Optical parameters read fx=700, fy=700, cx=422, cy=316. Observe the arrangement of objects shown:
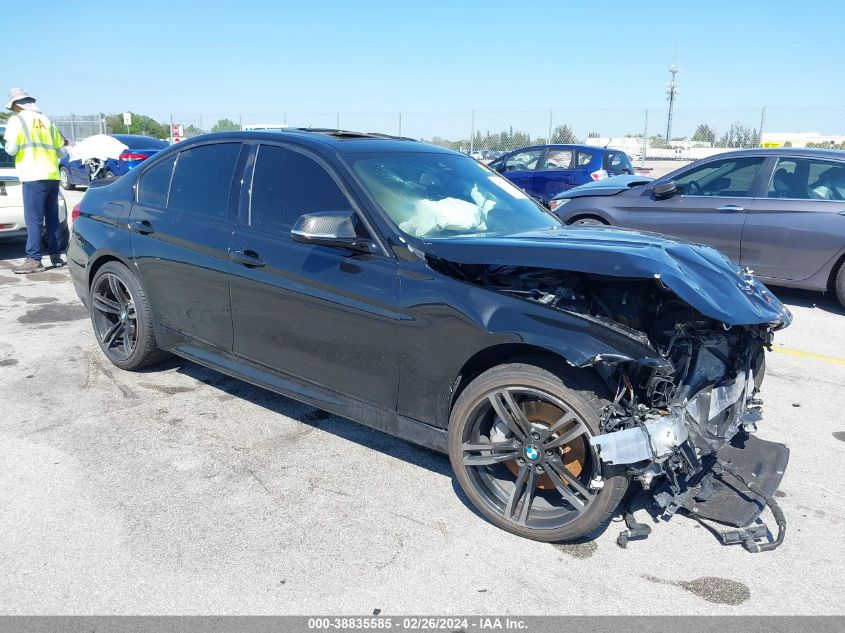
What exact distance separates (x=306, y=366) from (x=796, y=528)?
2499 millimetres

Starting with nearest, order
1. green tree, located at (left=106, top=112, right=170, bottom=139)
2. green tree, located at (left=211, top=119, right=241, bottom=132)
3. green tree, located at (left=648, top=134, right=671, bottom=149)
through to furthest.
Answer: green tree, located at (left=648, top=134, right=671, bottom=149) → green tree, located at (left=211, top=119, right=241, bottom=132) → green tree, located at (left=106, top=112, right=170, bottom=139)

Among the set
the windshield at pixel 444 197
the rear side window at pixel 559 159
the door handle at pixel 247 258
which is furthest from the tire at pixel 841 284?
the rear side window at pixel 559 159

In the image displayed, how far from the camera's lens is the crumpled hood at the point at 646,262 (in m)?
2.82

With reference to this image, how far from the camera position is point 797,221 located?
716 centimetres

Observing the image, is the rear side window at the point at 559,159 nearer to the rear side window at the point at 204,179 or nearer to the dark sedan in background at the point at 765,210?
the dark sedan in background at the point at 765,210

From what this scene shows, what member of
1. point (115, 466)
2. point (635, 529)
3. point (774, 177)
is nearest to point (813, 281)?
point (774, 177)

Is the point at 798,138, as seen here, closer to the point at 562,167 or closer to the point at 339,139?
the point at 562,167

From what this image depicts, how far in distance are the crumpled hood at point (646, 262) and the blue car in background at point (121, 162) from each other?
46.6 ft

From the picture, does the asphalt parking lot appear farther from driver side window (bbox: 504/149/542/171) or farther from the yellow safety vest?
driver side window (bbox: 504/149/542/171)

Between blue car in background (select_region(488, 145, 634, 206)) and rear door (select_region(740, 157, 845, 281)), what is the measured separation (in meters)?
5.77

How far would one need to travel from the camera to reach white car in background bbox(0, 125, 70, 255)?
882 centimetres

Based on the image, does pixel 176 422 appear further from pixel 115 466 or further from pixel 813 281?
pixel 813 281

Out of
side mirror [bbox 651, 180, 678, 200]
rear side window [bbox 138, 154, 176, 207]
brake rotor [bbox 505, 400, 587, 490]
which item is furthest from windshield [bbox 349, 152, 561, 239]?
side mirror [bbox 651, 180, 678, 200]

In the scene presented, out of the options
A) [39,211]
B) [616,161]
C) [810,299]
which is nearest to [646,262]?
[810,299]
